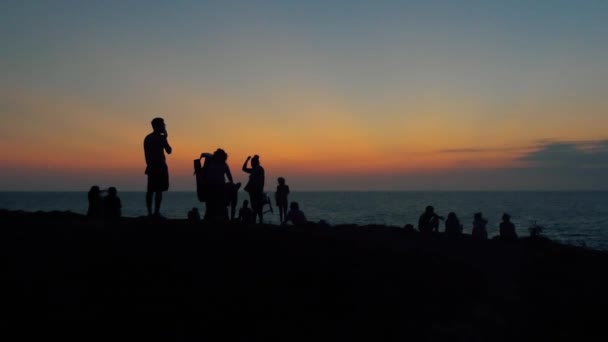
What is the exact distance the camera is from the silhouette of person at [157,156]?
13.0 m

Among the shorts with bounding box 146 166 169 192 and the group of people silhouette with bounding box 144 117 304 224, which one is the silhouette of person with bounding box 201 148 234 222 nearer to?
the group of people silhouette with bounding box 144 117 304 224

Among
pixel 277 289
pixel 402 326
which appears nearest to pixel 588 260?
pixel 402 326

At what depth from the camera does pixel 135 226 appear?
12703 mm

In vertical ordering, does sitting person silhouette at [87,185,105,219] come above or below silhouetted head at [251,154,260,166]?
below

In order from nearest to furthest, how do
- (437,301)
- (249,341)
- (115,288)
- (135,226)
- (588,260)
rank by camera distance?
(249,341)
(115,288)
(437,301)
(135,226)
(588,260)

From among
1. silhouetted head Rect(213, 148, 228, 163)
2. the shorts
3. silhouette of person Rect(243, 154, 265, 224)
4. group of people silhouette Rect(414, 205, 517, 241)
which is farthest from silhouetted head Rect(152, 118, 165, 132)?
group of people silhouette Rect(414, 205, 517, 241)

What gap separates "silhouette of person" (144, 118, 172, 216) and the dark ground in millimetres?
986

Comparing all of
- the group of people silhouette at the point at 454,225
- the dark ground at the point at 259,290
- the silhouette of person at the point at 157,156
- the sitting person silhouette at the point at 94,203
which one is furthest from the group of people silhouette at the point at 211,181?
the group of people silhouette at the point at 454,225

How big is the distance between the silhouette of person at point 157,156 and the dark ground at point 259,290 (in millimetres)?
986

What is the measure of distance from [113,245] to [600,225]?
A: 192ft

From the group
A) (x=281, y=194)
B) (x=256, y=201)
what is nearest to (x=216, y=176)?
(x=256, y=201)

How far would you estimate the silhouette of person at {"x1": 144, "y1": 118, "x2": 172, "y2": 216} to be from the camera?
42.7 ft

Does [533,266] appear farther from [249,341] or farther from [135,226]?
[135,226]

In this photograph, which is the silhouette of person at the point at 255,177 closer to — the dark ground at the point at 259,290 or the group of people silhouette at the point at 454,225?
the dark ground at the point at 259,290
